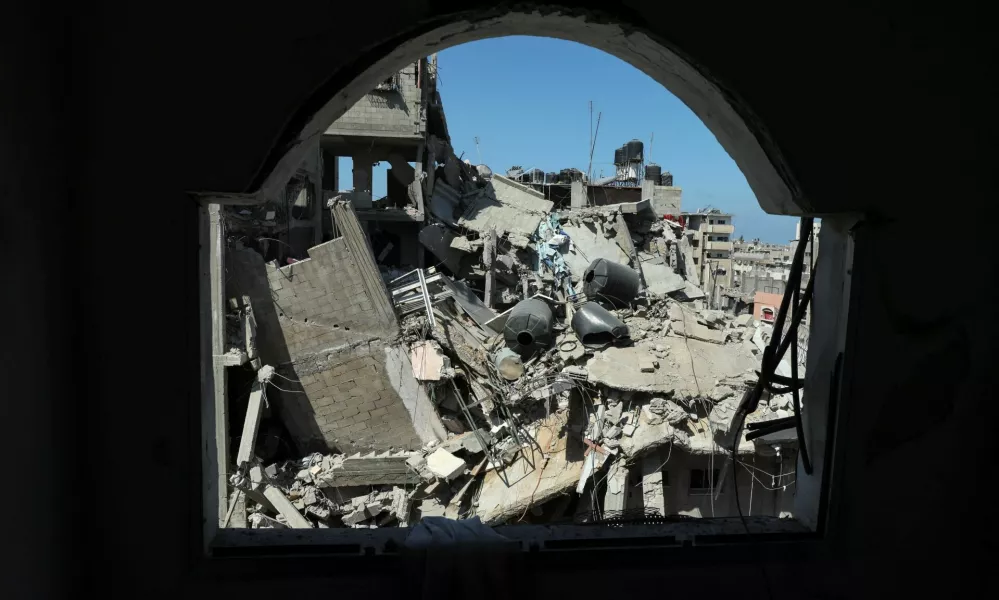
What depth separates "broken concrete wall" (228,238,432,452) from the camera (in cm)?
1216

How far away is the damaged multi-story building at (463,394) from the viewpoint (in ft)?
32.0

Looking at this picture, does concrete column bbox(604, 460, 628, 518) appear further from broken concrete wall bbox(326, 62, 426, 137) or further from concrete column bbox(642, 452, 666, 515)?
broken concrete wall bbox(326, 62, 426, 137)

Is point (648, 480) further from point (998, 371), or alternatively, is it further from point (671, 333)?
point (998, 371)

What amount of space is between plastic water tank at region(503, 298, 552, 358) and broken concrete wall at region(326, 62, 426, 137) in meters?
8.72

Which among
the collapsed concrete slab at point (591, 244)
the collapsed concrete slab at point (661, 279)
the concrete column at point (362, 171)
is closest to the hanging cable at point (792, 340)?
the collapsed concrete slab at point (591, 244)

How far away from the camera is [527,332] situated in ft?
43.5

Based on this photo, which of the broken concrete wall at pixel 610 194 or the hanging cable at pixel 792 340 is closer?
the hanging cable at pixel 792 340

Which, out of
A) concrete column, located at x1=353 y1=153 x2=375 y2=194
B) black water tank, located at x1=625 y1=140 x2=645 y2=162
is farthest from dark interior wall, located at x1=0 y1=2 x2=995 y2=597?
black water tank, located at x1=625 y1=140 x2=645 y2=162

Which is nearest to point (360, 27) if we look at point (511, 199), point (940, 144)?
point (940, 144)

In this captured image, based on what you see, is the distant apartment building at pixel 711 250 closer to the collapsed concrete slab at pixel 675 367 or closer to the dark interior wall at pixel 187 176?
the collapsed concrete slab at pixel 675 367

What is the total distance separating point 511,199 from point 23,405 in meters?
18.7

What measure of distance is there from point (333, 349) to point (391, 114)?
9807 mm

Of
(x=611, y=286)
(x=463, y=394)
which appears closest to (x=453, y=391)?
(x=463, y=394)

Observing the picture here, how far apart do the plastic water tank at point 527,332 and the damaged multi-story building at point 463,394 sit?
1.5 inches
